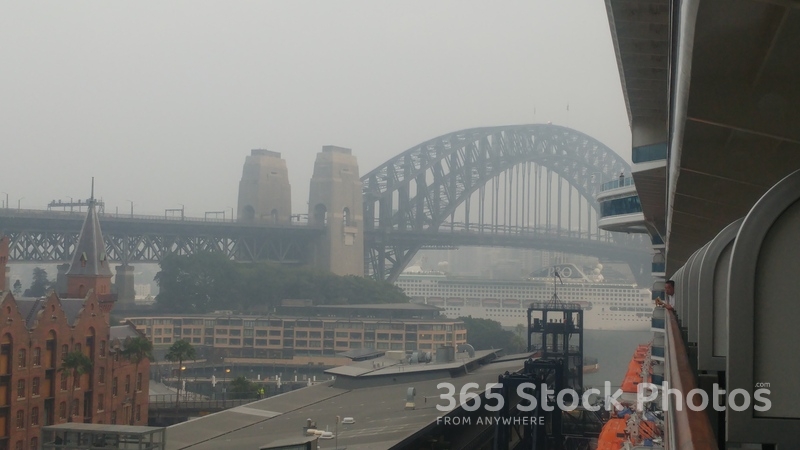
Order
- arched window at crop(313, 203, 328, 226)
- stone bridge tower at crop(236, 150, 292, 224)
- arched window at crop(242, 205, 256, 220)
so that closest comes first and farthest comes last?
arched window at crop(313, 203, 328, 226), stone bridge tower at crop(236, 150, 292, 224), arched window at crop(242, 205, 256, 220)

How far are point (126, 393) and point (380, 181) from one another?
1881 inches

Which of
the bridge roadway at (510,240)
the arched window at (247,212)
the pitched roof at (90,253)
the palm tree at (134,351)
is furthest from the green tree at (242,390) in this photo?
the bridge roadway at (510,240)

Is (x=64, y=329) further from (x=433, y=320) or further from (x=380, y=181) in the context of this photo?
(x=380, y=181)

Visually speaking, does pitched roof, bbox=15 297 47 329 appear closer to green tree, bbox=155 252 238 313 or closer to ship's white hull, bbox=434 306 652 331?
green tree, bbox=155 252 238 313

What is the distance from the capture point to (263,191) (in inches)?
2527

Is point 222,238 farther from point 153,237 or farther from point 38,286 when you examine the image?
point 38,286

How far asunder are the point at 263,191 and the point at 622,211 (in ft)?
152

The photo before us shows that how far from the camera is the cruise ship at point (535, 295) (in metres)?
68.1

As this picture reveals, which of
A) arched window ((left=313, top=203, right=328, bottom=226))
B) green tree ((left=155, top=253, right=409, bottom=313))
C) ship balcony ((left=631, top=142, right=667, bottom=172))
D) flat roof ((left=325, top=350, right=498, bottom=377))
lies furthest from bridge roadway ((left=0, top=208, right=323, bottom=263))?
ship balcony ((left=631, top=142, right=667, bottom=172))

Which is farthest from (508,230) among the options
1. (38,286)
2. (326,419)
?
(326,419)

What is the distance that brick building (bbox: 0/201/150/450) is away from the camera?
69.1ft

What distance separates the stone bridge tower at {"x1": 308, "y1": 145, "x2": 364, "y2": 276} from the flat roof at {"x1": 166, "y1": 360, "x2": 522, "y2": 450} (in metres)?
37.8

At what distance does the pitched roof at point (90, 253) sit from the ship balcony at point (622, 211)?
16153mm

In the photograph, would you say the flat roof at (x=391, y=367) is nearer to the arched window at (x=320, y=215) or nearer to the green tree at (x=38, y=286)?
the green tree at (x=38, y=286)
